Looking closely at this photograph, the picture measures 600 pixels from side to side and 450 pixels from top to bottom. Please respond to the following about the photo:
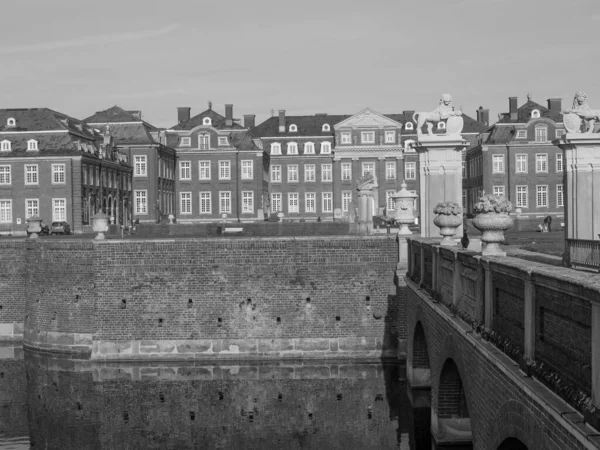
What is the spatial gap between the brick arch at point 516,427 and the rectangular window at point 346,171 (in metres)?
74.0

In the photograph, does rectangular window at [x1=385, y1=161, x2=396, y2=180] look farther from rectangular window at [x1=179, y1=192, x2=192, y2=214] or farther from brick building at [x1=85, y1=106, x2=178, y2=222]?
brick building at [x1=85, y1=106, x2=178, y2=222]

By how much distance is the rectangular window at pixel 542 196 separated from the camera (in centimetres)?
7512

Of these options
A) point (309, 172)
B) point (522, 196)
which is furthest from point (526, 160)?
point (309, 172)

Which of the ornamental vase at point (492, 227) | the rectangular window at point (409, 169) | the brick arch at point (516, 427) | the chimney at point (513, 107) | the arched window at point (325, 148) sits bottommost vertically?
the brick arch at point (516, 427)

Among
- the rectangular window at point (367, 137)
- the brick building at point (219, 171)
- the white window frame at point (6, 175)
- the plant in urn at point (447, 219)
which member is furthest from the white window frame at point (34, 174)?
the plant in urn at point (447, 219)

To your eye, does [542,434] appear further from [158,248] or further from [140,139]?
[140,139]

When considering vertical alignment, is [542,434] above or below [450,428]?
above

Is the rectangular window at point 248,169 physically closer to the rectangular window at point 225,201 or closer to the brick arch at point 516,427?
the rectangular window at point 225,201

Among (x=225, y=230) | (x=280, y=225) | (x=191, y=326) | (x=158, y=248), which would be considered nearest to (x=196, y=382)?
(x=191, y=326)

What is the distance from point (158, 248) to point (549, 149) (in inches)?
2085

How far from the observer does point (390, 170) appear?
8275 cm

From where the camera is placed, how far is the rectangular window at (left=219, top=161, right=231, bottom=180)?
81.1 m

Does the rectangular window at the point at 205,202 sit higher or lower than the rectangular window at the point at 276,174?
lower

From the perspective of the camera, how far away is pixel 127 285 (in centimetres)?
2761
